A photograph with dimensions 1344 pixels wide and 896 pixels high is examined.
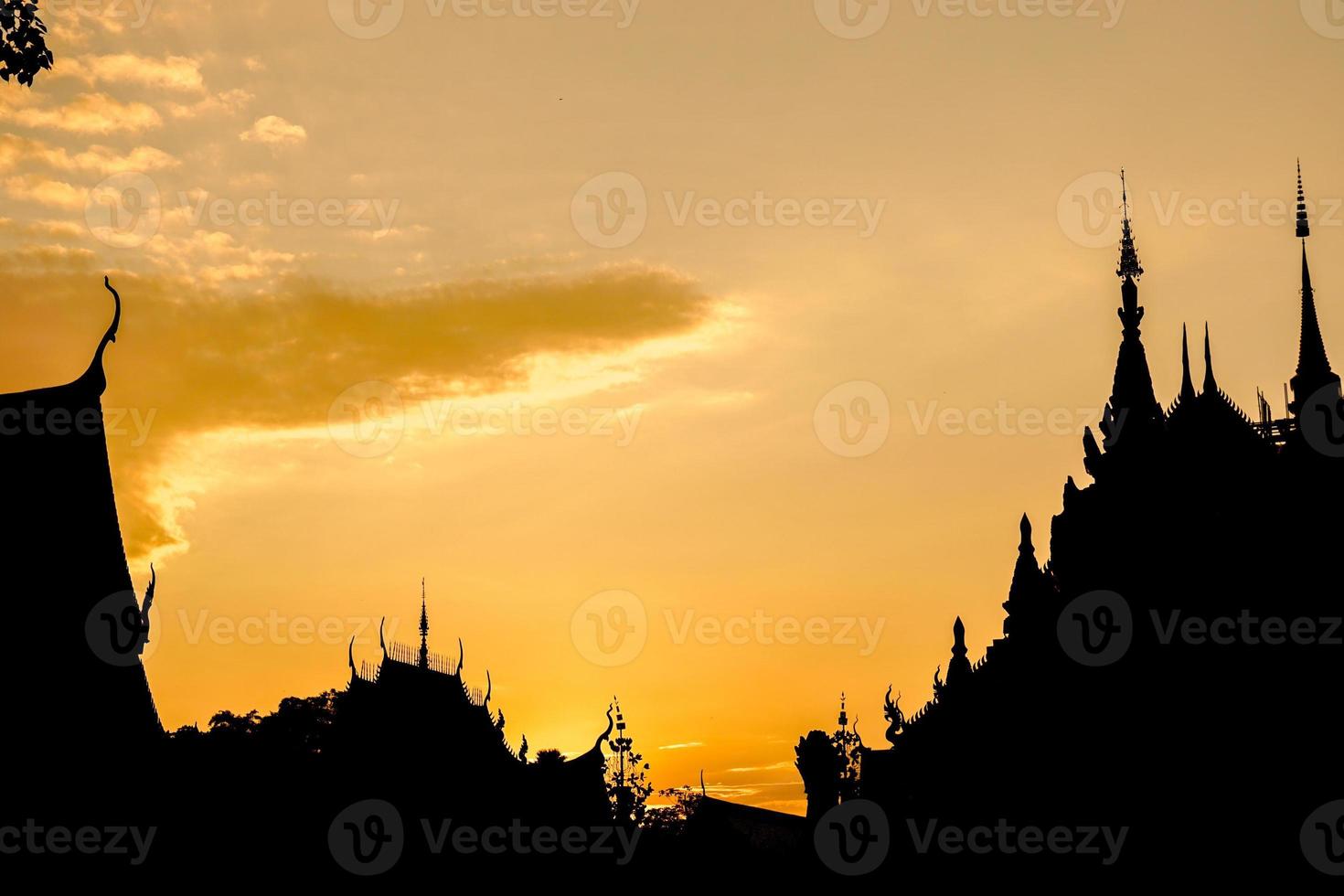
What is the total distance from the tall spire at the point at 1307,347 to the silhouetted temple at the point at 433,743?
35.5m

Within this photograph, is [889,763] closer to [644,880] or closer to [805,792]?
[805,792]

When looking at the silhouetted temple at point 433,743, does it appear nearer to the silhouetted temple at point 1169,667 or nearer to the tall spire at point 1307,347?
the silhouetted temple at point 1169,667

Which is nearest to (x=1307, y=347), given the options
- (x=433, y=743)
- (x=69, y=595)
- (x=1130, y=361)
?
(x=1130, y=361)

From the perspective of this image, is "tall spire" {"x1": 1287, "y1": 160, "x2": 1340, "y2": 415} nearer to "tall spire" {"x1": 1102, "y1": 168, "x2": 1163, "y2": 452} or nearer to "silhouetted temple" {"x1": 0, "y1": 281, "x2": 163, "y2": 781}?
"tall spire" {"x1": 1102, "y1": 168, "x2": 1163, "y2": 452}

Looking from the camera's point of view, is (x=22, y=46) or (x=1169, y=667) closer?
(x=22, y=46)

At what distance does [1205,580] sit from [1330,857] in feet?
33.8

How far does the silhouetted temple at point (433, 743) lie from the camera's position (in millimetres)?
62469

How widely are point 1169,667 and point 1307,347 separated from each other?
26628 millimetres

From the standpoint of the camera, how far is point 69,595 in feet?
89.3

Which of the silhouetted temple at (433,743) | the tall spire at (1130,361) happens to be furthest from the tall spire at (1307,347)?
the silhouetted temple at (433,743)

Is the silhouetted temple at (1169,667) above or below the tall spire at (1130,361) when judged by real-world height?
below

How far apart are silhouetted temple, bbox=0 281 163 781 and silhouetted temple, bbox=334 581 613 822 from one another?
3419 centimetres

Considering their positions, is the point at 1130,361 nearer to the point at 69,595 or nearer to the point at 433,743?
the point at 433,743

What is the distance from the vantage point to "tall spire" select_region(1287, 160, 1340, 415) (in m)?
72.1
